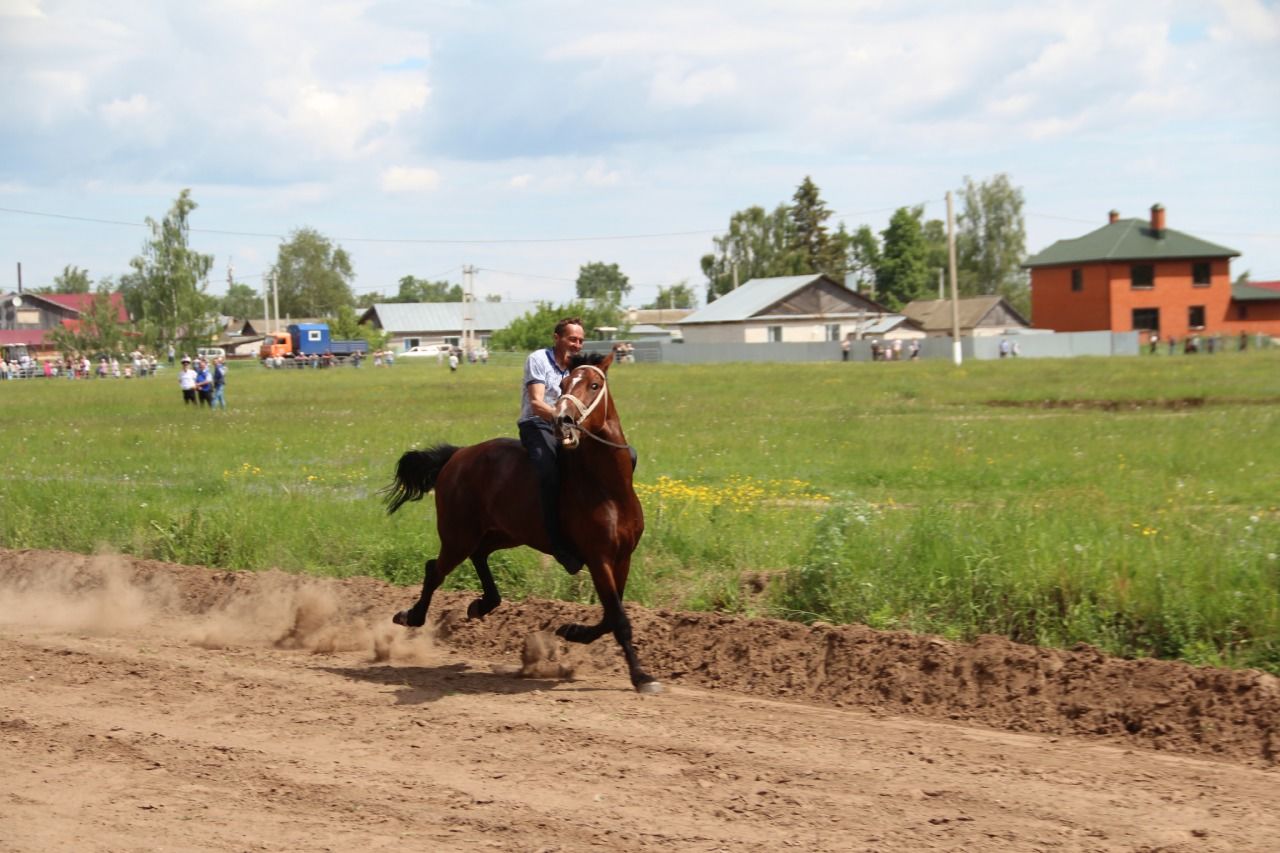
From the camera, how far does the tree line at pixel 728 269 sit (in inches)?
3964

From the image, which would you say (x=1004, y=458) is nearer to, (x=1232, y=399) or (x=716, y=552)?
(x=716, y=552)

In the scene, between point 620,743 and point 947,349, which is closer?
point 620,743

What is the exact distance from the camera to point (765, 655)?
9.30 m

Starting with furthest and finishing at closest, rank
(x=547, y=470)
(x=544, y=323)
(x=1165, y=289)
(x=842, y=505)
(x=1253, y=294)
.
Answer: (x=544, y=323), (x=1253, y=294), (x=1165, y=289), (x=842, y=505), (x=547, y=470)

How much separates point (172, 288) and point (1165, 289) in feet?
253

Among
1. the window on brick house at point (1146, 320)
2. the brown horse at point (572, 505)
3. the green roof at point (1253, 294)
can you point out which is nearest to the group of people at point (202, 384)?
the brown horse at point (572, 505)

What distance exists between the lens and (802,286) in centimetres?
9712

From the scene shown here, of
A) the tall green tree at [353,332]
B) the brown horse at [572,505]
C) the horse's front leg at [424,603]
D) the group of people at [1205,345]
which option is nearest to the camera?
the brown horse at [572,505]

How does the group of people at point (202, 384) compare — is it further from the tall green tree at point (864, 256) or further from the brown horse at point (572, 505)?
the tall green tree at point (864, 256)

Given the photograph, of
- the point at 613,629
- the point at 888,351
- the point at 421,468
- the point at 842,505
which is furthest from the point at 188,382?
the point at 888,351

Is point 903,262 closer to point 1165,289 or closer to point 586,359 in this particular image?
point 1165,289

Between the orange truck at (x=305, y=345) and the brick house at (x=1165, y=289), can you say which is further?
the orange truck at (x=305, y=345)

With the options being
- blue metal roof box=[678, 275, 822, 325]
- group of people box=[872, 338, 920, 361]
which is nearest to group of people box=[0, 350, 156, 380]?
blue metal roof box=[678, 275, 822, 325]

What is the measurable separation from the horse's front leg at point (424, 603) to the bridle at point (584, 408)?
7.74 feet
